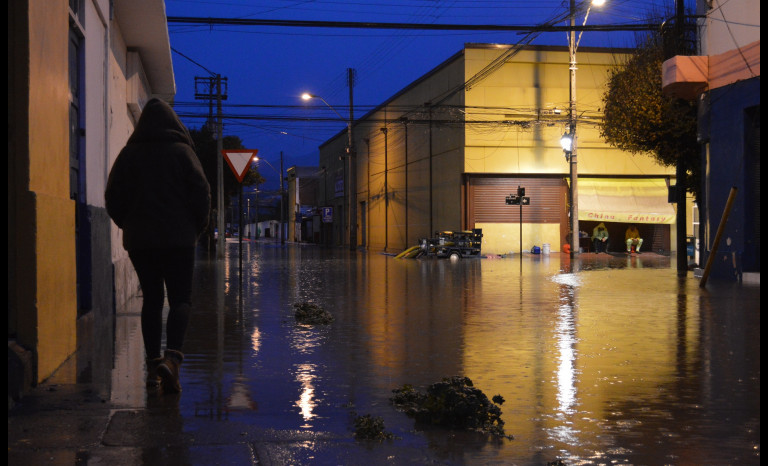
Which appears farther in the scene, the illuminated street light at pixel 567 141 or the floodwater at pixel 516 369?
the illuminated street light at pixel 567 141

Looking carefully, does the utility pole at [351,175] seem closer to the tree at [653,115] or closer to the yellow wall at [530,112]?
the yellow wall at [530,112]

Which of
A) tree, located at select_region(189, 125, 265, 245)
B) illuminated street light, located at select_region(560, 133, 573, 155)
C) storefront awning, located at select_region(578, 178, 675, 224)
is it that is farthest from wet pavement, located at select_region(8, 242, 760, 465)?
tree, located at select_region(189, 125, 265, 245)

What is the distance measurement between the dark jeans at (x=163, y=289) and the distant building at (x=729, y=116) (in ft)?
52.0

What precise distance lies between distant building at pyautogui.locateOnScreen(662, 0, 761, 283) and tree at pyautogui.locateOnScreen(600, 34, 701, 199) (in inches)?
137

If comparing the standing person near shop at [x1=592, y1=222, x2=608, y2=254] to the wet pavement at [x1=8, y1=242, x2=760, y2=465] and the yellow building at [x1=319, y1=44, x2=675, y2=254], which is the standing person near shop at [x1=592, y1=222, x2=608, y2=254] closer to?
the yellow building at [x1=319, y1=44, x2=675, y2=254]

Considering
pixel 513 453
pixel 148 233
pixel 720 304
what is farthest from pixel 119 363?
pixel 720 304

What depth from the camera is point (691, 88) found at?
70.6ft

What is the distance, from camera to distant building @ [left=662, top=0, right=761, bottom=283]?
19.4 meters

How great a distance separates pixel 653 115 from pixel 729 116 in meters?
5.91

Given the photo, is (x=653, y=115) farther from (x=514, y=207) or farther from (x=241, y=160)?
(x=514, y=207)

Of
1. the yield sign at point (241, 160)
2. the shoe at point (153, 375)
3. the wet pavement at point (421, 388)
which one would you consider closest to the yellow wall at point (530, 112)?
the yield sign at point (241, 160)

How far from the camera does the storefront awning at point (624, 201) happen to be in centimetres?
4334

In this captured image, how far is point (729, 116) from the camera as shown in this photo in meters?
20.2

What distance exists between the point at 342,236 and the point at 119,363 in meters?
65.2
